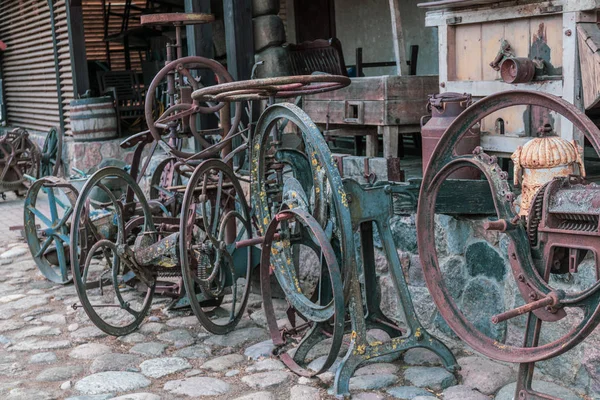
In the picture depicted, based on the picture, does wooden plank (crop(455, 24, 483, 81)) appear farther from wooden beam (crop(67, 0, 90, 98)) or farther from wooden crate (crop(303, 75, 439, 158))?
wooden beam (crop(67, 0, 90, 98))

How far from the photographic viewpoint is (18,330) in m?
4.91

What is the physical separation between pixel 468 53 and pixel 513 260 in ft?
5.76

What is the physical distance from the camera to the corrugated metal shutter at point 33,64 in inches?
432

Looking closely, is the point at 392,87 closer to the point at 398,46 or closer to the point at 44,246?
the point at 398,46

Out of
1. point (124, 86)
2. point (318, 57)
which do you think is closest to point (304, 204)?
point (318, 57)

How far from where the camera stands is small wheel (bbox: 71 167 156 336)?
4.66m

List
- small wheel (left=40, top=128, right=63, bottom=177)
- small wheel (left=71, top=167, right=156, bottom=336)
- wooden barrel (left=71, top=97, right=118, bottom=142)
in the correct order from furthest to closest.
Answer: small wheel (left=40, top=128, right=63, bottom=177) < wooden barrel (left=71, top=97, right=118, bottom=142) < small wheel (left=71, top=167, right=156, bottom=336)

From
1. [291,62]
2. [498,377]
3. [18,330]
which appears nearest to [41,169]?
[291,62]

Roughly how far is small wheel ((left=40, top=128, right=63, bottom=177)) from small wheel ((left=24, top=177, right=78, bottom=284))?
449 cm

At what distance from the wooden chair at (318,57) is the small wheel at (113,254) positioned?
99.1 inches

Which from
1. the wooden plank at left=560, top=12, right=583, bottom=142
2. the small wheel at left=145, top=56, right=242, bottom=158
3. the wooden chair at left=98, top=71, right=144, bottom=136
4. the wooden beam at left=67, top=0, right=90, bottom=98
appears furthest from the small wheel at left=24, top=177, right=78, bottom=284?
the wooden chair at left=98, top=71, right=144, bottom=136

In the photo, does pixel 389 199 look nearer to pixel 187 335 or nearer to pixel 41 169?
pixel 187 335

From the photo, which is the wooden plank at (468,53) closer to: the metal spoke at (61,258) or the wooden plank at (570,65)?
the wooden plank at (570,65)

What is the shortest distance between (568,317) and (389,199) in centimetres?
103
